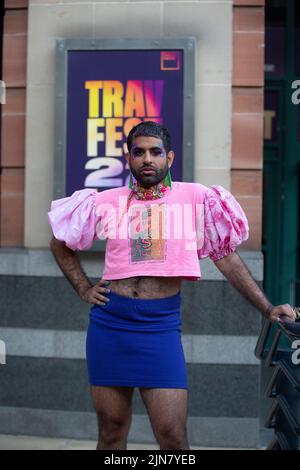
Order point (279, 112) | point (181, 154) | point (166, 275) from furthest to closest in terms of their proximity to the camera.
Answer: point (279, 112)
point (181, 154)
point (166, 275)

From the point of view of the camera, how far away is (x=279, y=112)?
935 centimetres

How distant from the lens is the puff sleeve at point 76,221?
3.89 meters

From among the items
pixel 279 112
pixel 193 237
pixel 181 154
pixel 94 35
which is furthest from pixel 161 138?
pixel 279 112

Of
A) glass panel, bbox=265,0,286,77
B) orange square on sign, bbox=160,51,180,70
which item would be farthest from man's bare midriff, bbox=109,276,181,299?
glass panel, bbox=265,0,286,77

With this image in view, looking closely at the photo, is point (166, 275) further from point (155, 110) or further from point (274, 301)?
point (274, 301)

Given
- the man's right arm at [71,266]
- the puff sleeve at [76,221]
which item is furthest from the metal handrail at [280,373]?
the puff sleeve at [76,221]

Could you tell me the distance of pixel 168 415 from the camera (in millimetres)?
3633

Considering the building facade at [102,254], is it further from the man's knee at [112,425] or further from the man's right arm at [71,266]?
the man's knee at [112,425]

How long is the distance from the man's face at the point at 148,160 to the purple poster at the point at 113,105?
6.86ft

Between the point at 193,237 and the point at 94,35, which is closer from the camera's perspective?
the point at 193,237

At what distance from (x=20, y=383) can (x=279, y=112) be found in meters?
4.80

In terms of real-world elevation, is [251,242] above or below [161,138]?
below

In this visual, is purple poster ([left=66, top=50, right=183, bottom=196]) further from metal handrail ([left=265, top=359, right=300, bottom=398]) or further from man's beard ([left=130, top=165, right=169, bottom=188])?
metal handrail ([left=265, top=359, right=300, bottom=398])

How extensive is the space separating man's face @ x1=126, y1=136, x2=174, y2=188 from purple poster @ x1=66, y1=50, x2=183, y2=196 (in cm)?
209
